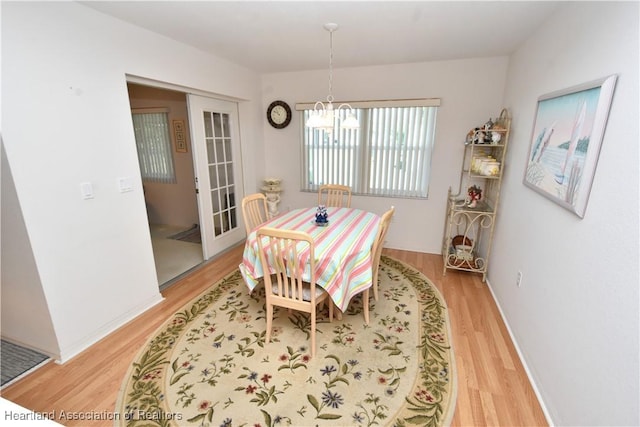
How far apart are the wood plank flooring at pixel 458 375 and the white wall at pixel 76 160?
0.61ft

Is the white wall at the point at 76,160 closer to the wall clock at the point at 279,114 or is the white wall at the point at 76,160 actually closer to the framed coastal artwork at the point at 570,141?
the wall clock at the point at 279,114

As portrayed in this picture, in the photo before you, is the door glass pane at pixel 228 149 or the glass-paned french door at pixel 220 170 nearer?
the glass-paned french door at pixel 220 170

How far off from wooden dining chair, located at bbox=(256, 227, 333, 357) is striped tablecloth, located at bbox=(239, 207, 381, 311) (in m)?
0.11

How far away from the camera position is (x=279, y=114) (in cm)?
411

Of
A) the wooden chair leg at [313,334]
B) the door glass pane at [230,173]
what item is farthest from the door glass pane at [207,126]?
the wooden chair leg at [313,334]

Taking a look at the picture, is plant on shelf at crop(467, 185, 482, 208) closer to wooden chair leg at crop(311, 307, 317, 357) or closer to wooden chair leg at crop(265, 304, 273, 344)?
wooden chair leg at crop(311, 307, 317, 357)

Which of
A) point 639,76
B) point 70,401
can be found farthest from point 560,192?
Answer: point 70,401

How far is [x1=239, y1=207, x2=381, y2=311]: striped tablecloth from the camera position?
2.03 metres

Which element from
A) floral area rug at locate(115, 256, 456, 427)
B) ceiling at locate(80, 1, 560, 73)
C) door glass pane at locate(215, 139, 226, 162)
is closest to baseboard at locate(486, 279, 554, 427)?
floral area rug at locate(115, 256, 456, 427)

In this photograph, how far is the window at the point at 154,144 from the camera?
448 centimetres

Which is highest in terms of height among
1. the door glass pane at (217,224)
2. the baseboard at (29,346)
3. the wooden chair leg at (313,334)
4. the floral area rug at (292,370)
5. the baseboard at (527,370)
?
the door glass pane at (217,224)

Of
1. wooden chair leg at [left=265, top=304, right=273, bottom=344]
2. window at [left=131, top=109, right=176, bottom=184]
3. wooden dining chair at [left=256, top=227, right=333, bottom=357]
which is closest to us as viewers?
wooden dining chair at [left=256, top=227, right=333, bottom=357]

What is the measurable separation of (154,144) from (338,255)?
4063 mm

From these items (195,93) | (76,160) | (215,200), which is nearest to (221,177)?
(215,200)
